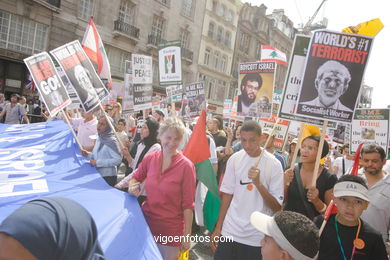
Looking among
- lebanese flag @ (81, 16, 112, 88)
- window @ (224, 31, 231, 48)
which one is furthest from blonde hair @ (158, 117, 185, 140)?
window @ (224, 31, 231, 48)

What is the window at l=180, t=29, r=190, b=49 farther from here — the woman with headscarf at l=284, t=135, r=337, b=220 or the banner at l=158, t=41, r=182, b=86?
the woman with headscarf at l=284, t=135, r=337, b=220

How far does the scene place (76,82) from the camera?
15.1 ft

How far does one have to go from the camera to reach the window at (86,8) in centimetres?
1936

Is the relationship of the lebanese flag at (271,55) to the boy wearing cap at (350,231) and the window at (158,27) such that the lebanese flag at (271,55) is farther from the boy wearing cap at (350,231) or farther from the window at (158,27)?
the window at (158,27)

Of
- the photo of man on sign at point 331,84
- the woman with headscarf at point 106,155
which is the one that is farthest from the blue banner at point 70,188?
the photo of man on sign at point 331,84

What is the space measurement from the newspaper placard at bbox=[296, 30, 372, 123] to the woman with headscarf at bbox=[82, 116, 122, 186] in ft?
8.16

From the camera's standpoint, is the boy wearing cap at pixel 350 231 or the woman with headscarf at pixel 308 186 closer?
the boy wearing cap at pixel 350 231

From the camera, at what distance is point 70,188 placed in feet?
9.46

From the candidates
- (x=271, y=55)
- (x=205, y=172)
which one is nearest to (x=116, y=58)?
(x=271, y=55)

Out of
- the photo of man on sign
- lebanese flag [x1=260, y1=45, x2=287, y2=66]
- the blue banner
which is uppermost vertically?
lebanese flag [x1=260, y1=45, x2=287, y2=66]

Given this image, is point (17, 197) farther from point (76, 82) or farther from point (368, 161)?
point (368, 161)

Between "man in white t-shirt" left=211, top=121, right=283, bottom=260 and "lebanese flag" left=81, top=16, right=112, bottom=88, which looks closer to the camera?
"man in white t-shirt" left=211, top=121, right=283, bottom=260

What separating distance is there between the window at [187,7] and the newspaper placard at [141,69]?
72.2 feet

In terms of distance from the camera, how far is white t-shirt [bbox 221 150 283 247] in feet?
8.27
